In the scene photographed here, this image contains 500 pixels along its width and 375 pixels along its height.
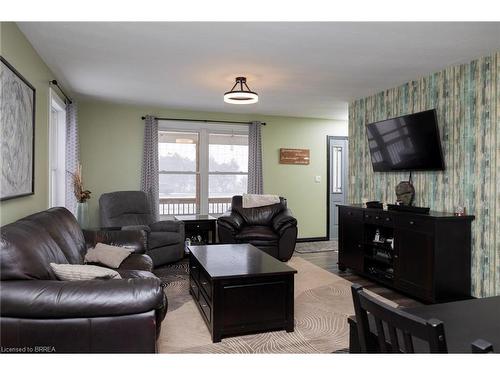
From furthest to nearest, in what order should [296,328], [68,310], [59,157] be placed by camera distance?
[59,157]
[296,328]
[68,310]

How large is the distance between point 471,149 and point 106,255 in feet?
11.9

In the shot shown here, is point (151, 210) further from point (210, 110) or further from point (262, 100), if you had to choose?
point (262, 100)

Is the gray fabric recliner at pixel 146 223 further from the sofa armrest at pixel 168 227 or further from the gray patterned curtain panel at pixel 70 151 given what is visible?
the gray patterned curtain panel at pixel 70 151

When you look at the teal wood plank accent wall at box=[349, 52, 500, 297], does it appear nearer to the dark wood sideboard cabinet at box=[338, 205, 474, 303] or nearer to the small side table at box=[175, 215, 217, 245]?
the dark wood sideboard cabinet at box=[338, 205, 474, 303]

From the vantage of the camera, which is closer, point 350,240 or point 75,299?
point 75,299

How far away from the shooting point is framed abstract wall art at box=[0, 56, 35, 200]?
2412 millimetres

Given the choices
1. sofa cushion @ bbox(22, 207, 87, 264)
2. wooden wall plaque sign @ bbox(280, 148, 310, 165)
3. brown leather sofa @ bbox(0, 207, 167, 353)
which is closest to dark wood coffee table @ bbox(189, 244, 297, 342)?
brown leather sofa @ bbox(0, 207, 167, 353)

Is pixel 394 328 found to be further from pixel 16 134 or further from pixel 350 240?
pixel 350 240

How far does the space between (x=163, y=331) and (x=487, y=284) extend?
3027 mm

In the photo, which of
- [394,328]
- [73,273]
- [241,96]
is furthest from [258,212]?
[394,328]

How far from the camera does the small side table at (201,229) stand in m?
5.31

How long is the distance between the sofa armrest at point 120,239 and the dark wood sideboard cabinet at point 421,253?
2.68 metres

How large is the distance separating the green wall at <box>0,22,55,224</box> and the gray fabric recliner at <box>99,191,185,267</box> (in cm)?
134

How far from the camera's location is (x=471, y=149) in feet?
11.6
